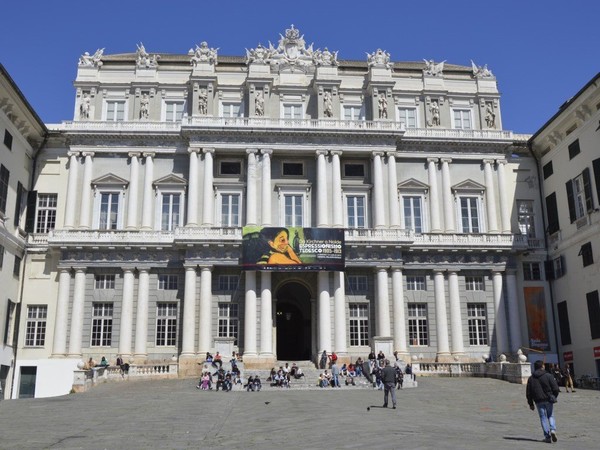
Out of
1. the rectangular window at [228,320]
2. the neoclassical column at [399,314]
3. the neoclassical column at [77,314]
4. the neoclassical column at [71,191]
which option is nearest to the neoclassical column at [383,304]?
the neoclassical column at [399,314]

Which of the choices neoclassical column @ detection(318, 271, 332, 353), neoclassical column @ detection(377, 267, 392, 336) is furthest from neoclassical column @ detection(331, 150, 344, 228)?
neoclassical column @ detection(377, 267, 392, 336)

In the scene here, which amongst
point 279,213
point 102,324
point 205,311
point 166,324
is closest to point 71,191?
point 102,324

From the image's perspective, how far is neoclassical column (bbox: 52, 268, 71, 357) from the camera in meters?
43.3

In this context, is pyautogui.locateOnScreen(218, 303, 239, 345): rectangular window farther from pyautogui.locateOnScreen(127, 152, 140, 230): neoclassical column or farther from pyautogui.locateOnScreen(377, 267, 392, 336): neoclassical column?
pyautogui.locateOnScreen(377, 267, 392, 336): neoclassical column

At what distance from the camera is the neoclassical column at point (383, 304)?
4444 centimetres

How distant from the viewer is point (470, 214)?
49.0m

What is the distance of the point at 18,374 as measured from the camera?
43125 millimetres

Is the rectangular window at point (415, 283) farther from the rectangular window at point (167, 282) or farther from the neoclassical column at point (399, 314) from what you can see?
the rectangular window at point (167, 282)

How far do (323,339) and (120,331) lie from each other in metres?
13.4

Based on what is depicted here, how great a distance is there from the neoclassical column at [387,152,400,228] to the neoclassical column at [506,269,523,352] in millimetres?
8833

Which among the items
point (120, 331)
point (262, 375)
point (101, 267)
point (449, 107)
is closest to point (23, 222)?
point (101, 267)

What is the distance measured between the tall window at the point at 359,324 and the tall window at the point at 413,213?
6.90 metres

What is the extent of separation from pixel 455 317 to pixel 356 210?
400 inches

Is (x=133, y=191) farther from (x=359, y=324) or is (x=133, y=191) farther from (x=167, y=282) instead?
(x=359, y=324)
